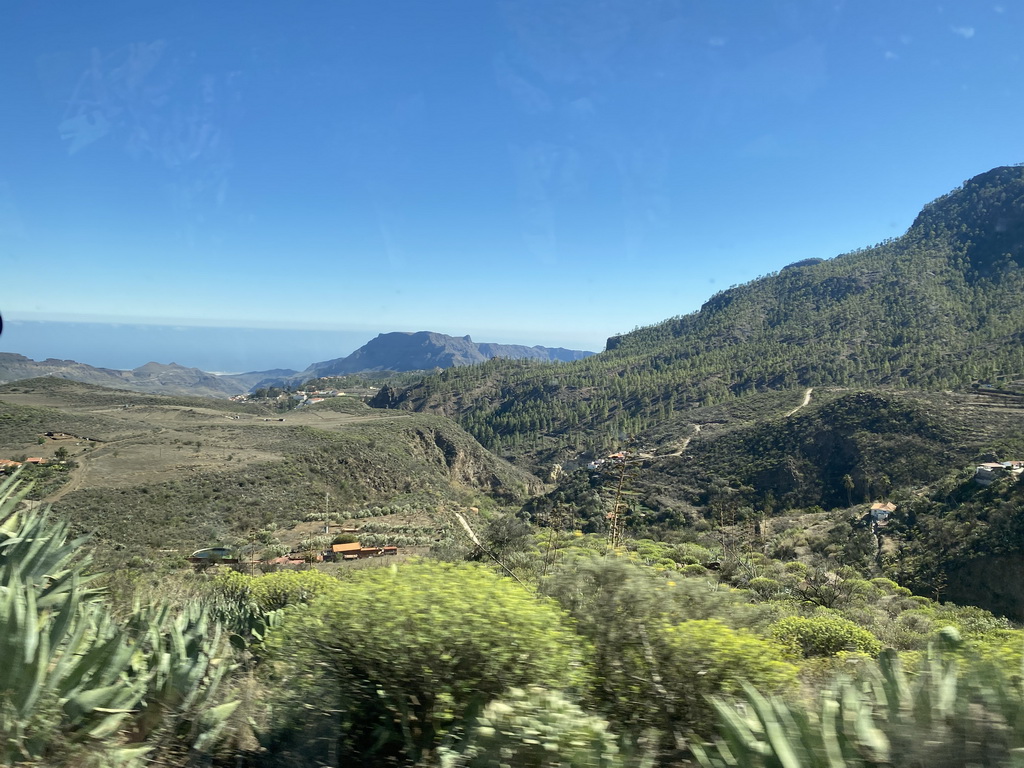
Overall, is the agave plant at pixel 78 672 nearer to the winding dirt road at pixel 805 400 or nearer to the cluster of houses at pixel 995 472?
the cluster of houses at pixel 995 472

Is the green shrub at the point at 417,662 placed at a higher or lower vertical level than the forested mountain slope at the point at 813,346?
lower

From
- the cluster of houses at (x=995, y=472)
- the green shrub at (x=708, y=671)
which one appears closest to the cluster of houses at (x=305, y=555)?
the green shrub at (x=708, y=671)

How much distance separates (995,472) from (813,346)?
47.9m

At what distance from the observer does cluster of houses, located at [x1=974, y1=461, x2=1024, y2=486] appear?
75.9 ft

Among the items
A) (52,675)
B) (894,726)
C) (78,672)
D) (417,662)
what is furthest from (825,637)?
(52,675)

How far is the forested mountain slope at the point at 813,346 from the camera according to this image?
57.3 meters

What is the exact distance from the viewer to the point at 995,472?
77.4 feet

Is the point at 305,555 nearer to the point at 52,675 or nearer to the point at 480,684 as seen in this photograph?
the point at 52,675

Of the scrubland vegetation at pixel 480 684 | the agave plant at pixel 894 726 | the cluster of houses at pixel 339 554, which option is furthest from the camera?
the cluster of houses at pixel 339 554

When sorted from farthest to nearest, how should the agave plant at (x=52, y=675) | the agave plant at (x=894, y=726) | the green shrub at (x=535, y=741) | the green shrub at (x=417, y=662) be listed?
the green shrub at (x=417, y=662), the green shrub at (x=535, y=741), the agave plant at (x=52, y=675), the agave plant at (x=894, y=726)

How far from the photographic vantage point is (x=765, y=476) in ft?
117

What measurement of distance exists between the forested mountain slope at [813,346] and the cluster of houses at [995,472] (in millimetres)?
22687

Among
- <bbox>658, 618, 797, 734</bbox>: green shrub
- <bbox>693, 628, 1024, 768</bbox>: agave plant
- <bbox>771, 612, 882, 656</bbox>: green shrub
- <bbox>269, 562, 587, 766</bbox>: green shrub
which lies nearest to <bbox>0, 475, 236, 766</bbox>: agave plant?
<bbox>269, 562, 587, 766</bbox>: green shrub

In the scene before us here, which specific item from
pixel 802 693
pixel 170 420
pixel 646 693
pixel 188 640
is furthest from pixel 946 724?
pixel 170 420
